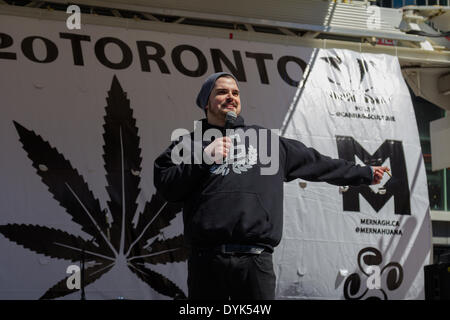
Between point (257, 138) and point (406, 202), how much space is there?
582cm

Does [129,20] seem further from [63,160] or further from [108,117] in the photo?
[63,160]

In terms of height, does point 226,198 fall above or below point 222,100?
below

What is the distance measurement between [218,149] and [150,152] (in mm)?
5154

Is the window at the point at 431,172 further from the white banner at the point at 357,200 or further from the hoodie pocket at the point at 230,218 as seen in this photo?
the hoodie pocket at the point at 230,218

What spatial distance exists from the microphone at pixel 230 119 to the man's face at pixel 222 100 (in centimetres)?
4

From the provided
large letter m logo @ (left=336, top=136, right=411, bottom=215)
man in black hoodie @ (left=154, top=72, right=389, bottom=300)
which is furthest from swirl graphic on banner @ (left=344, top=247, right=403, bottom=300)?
man in black hoodie @ (left=154, top=72, right=389, bottom=300)

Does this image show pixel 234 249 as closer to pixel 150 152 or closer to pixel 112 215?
pixel 112 215

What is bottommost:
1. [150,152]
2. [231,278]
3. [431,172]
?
[231,278]

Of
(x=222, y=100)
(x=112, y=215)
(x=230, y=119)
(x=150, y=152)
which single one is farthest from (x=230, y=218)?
(x=150, y=152)

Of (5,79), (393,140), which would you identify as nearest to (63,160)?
(5,79)

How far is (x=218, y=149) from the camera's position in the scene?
3689 mm

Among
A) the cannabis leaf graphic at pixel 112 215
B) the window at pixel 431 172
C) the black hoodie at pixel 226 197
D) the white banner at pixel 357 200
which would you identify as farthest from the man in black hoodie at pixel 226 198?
the window at pixel 431 172

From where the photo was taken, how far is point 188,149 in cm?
399
